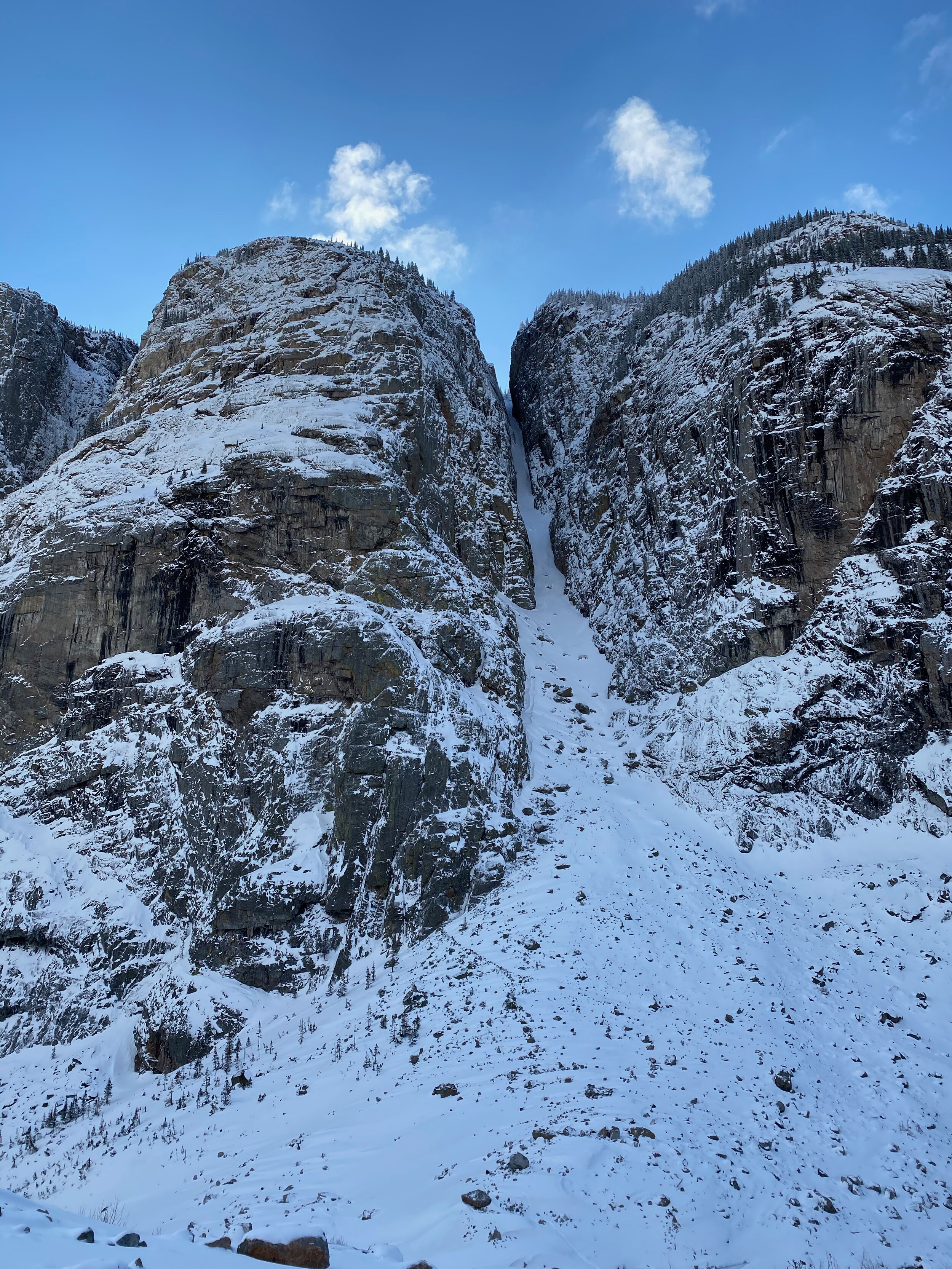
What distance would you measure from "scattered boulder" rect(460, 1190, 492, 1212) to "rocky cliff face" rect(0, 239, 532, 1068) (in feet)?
37.7

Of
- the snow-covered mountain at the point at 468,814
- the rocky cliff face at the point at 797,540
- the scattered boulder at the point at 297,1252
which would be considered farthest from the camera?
the rocky cliff face at the point at 797,540

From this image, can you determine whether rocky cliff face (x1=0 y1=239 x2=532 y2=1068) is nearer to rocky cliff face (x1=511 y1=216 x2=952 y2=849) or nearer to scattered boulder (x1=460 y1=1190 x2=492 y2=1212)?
rocky cliff face (x1=511 y1=216 x2=952 y2=849)

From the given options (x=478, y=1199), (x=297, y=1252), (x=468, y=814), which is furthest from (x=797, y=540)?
(x=297, y=1252)

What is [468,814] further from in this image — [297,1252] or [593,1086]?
[297,1252]

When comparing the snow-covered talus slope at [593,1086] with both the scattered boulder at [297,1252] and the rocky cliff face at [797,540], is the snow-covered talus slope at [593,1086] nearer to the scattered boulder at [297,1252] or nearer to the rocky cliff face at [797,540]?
the scattered boulder at [297,1252]

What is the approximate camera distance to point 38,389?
47.3m

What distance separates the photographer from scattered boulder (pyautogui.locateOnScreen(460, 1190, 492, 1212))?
33.5ft

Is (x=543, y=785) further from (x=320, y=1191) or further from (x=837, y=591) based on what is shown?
(x=320, y=1191)

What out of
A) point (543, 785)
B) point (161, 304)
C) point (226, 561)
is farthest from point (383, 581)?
point (161, 304)

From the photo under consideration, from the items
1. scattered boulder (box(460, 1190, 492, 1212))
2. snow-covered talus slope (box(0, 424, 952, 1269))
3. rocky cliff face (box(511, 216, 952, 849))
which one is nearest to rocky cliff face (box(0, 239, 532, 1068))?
snow-covered talus slope (box(0, 424, 952, 1269))

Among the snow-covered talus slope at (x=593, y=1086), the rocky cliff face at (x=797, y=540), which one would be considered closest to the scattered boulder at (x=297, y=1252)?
the snow-covered talus slope at (x=593, y=1086)

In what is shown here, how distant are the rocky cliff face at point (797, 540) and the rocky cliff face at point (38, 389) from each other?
36264 mm

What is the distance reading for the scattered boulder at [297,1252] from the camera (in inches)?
324

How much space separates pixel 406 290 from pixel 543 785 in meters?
34.6
